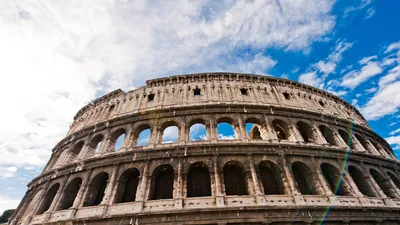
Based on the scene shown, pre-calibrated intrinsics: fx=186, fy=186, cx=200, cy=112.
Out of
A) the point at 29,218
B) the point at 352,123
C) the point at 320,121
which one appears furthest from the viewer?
the point at 352,123

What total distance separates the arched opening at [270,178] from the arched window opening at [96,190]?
1005cm

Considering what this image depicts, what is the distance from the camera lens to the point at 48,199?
12.8 m

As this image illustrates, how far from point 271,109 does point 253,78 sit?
420cm

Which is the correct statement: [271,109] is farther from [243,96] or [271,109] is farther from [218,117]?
[218,117]

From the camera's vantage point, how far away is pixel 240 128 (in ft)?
42.1

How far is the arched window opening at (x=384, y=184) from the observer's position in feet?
40.9

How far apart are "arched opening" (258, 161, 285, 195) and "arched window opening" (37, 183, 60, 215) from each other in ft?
46.1

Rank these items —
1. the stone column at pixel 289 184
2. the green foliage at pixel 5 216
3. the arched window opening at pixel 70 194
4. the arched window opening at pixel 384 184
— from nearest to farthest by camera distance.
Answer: the stone column at pixel 289 184 → the arched window opening at pixel 70 194 → the arched window opening at pixel 384 184 → the green foliage at pixel 5 216

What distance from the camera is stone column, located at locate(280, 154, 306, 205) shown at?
9797 mm

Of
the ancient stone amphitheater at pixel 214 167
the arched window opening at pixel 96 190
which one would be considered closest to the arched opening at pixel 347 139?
the ancient stone amphitheater at pixel 214 167

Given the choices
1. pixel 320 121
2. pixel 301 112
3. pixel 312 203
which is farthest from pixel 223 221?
pixel 320 121

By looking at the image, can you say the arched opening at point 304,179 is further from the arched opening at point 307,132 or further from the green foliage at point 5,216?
the green foliage at point 5,216

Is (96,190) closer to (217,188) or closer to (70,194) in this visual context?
(70,194)

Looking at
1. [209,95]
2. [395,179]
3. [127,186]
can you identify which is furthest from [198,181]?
[395,179]
